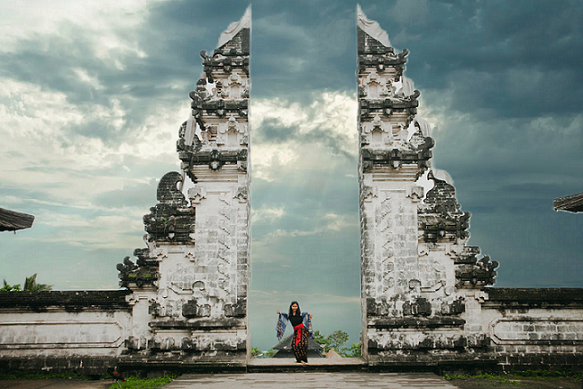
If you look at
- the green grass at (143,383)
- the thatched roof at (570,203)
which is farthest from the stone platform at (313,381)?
the thatched roof at (570,203)

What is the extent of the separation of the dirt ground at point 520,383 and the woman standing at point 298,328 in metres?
3.81

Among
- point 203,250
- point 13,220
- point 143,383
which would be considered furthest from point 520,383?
point 13,220

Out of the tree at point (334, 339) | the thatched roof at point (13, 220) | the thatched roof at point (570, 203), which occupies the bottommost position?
the tree at point (334, 339)

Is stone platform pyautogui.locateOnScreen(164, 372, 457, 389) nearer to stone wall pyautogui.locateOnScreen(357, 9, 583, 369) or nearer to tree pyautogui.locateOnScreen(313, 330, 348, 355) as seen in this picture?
stone wall pyautogui.locateOnScreen(357, 9, 583, 369)

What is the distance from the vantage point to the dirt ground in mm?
10047

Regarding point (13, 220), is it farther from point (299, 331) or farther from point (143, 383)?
point (299, 331)

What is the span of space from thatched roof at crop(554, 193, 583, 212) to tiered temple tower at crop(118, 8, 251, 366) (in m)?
7.70

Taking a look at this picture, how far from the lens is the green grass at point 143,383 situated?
9984mm

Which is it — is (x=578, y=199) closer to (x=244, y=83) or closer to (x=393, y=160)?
(x=393, y=160)

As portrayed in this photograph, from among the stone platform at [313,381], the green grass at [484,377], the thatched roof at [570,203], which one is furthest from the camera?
the green grass at [484,377]

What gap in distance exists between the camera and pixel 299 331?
11977 mm

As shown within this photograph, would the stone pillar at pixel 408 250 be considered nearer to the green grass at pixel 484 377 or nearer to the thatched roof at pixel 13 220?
the green grass at pixel 484 377

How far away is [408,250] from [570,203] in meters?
4.10

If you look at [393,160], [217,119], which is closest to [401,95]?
[393,160]
